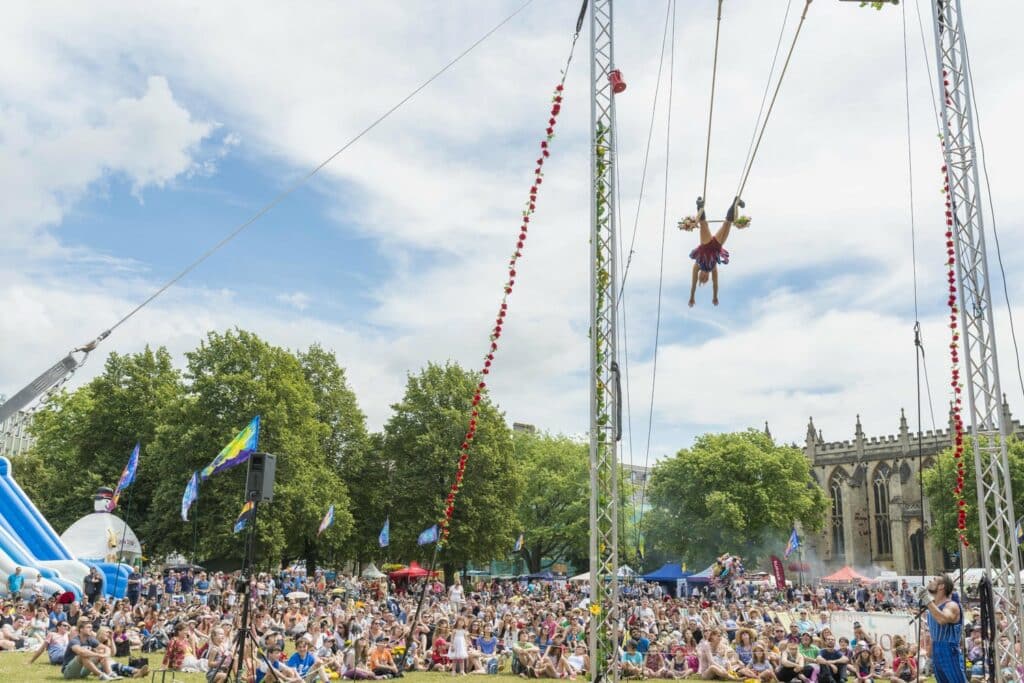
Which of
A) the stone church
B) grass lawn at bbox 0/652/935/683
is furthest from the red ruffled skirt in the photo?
the stone church

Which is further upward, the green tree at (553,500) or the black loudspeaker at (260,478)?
the green tree at (553,500)

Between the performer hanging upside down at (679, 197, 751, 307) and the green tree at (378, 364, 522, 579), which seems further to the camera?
the green tree at (378, 364, 522, 579)

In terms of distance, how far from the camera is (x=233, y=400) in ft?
106

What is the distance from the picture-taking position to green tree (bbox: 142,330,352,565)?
101 ft

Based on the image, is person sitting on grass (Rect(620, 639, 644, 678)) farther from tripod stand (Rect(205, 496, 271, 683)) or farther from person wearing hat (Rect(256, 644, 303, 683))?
tripod stand (Rect(205, 496, 271, 683))

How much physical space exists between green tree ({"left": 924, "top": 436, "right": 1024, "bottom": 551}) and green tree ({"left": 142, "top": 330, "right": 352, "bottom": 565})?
28.4 m

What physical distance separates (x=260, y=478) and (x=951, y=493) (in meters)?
42.1

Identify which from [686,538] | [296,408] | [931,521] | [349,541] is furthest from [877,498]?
[296,408]

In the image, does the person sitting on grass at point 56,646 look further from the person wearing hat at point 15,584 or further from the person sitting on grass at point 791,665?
the person sitting on grass at point 791,665

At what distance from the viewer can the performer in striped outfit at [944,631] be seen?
852 cm

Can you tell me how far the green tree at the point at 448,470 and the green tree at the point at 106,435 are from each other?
949 centimetres

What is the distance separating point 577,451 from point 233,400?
81.6ft

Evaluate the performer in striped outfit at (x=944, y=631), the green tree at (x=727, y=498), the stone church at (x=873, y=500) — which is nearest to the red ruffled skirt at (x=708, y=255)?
the performer in striped outfit at (x=944, y=631)

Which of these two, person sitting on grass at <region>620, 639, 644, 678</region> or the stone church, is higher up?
the stone church
